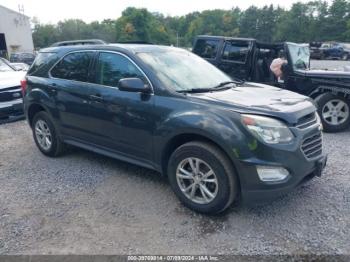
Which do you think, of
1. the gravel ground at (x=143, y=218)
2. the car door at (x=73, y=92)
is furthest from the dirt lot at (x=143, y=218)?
the car door at (x=73, y=92)

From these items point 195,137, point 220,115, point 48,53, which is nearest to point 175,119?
point 195,137

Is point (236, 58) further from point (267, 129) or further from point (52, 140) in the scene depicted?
point (267, 129)

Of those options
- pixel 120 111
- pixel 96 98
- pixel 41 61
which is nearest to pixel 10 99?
pixel 41 61

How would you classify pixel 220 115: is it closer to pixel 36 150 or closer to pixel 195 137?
pixel 195 137

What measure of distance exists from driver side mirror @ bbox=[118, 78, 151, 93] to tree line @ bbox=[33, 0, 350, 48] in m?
75.6

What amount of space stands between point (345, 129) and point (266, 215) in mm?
4210

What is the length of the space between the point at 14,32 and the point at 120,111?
55.0 m

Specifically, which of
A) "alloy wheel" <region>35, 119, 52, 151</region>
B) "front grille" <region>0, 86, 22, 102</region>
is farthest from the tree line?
"alloy wheel" <region>35, 119, 52, 151</region>

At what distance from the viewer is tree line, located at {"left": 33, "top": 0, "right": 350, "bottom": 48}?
76.4 m

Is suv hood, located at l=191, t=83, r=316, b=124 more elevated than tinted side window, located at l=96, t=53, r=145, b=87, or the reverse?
tinted side window, located at l=96, t=53, r=145, b=87

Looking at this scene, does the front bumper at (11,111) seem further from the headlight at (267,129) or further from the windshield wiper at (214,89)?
the headlight at (267,129)

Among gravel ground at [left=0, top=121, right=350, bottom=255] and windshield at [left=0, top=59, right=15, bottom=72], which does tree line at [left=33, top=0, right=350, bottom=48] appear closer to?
windshield at [left=0, top=59, right=15, bottom=72]

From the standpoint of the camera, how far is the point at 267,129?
3.25m

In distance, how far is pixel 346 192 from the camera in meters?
4.12
